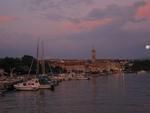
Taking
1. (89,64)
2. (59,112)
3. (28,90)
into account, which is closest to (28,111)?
(59,112)

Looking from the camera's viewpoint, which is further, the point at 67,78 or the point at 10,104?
the point at 67,78

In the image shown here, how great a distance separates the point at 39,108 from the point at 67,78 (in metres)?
63.6

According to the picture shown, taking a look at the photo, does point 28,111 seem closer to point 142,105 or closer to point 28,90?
point 142,105

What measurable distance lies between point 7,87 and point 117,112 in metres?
26.4

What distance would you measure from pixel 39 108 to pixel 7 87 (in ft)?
69.2

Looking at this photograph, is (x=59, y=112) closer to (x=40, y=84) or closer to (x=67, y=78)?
(x=40, y=84)

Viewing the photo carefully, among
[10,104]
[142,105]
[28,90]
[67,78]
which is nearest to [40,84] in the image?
[28,90]

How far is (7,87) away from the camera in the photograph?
5647 centimetres

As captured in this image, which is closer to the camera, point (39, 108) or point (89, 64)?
point (39, 108)

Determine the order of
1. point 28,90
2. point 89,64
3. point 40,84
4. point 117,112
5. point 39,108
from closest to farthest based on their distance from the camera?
point 117,112
point 39,108
point 28,90
point 40,84
point 89,64

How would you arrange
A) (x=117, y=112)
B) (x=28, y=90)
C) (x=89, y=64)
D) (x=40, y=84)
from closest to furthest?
1. (x=117, y=112)
2. (x=28, y=90)
3. (x=40, y=84)
4. (x=89, y=64)

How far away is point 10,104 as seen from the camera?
39.2 meters

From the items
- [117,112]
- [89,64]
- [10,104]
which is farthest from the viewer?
[89,64]

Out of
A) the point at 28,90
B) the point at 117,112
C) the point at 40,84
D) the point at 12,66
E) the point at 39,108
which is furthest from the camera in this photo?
the point at 12,66
